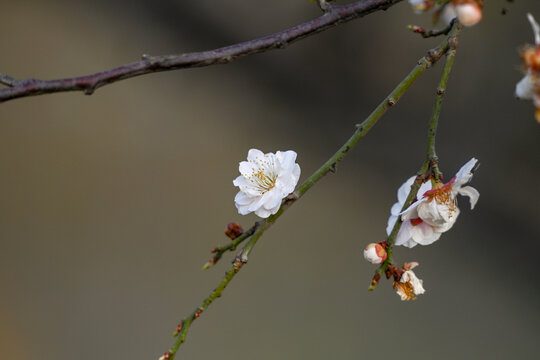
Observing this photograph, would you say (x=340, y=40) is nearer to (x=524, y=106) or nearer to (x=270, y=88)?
(x=270, y=88)

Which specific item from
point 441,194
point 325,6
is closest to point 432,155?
point 441,194

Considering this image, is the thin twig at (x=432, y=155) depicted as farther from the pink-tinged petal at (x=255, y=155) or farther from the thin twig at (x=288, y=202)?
the pink-tinged petal at (x=255, y=155)

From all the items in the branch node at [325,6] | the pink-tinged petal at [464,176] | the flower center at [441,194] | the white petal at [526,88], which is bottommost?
the white petal at [526,88]

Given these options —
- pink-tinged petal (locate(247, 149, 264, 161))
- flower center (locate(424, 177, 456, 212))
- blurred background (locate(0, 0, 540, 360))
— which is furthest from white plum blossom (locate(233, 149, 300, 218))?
blurred background (locate(0, 0, 540, 360))

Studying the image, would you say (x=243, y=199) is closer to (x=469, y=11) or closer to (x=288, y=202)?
(x=288, y=202)

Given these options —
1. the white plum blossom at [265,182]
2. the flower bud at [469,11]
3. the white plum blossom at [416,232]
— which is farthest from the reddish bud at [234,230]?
the flower bud at [469,11]

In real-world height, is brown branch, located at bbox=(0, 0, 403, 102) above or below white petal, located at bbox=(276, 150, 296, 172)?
below

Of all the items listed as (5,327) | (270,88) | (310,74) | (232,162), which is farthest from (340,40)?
(5,327)

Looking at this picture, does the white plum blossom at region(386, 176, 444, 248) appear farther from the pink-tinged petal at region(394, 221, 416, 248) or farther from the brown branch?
the brown branch
